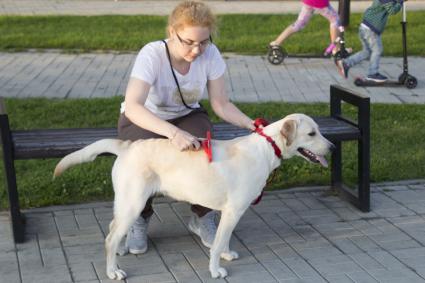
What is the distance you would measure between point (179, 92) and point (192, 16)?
60cm

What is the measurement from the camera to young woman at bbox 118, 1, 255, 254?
441 cm

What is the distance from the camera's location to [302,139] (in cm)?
441

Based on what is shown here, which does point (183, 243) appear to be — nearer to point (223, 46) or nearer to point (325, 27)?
point (223, 46)

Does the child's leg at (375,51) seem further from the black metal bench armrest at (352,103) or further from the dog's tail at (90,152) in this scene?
the dog's tail at (90,152)

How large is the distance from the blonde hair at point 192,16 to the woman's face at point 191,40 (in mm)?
29

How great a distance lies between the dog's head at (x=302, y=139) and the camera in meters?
4.36

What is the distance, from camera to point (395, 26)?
1388cm

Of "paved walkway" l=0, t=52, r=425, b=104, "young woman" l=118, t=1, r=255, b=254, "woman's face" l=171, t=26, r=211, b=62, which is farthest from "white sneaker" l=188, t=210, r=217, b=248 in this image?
"paved walkway" l=0, t=52, r=425, b=104

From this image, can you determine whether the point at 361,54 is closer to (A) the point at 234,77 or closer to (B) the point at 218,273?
(A) the point at 234,77

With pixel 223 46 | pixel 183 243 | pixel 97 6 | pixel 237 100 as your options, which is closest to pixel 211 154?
pixel 183 243

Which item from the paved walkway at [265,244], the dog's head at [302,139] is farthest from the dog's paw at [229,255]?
the dog's head at [302,139]

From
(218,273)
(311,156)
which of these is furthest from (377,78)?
(218,273)

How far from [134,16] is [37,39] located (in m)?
3.15

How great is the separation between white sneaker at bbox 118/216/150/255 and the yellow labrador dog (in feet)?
1.31
